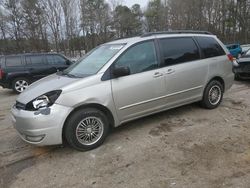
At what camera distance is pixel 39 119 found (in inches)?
137

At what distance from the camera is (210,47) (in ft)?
17.6

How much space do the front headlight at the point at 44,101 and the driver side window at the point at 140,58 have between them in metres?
1.12

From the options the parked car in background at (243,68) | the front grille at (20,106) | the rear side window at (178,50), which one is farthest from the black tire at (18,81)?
the parked car in background at (243,68)

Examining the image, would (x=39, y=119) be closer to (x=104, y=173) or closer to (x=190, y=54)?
(x=104, y=173)

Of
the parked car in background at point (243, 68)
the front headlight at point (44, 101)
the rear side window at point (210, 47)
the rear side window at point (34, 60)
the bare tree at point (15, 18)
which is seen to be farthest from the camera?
the bare tree at point (15, 18)

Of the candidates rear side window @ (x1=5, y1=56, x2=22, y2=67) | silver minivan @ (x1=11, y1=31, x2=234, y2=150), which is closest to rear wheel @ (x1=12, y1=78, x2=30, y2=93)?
rear side window @ (x1=5, y1=56, x2=22, y2=67)

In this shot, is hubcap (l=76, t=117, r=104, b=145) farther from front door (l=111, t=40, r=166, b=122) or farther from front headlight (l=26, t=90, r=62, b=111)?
front headlight (l=26, t=90, r=62, b=111)

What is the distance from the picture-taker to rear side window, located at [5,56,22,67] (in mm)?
9734

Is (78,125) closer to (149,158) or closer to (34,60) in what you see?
(149,158)

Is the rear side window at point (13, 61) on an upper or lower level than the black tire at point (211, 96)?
upper

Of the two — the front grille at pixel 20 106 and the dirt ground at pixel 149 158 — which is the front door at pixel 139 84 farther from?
the front grille at pixel 20 106

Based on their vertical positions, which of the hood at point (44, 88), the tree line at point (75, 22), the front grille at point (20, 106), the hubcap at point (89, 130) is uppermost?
the tree line at point (75, 22)

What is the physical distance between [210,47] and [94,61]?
2.64m

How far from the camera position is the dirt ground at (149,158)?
3035 mm
